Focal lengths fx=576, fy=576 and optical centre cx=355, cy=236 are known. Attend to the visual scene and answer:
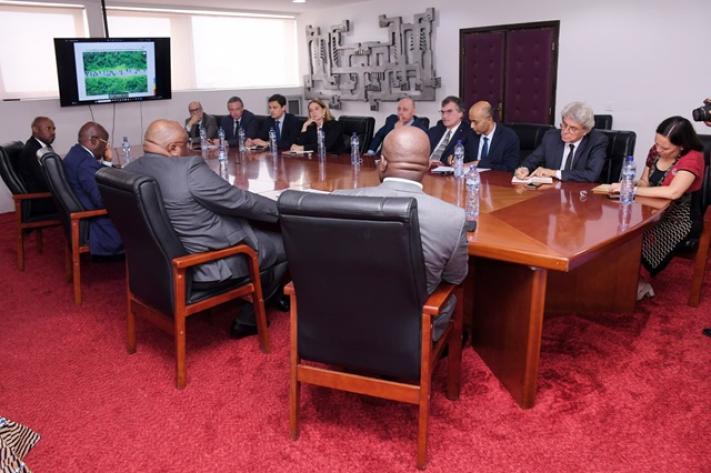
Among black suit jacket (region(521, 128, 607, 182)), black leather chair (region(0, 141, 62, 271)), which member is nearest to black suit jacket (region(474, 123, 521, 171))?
black suit jacket (region(521, 128, 607, 182))

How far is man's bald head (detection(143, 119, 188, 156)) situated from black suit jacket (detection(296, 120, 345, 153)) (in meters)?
2.72

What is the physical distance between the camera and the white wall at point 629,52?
5.42m

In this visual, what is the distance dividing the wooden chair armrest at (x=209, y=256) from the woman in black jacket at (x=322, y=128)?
2.78 metres

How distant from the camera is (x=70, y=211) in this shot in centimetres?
336

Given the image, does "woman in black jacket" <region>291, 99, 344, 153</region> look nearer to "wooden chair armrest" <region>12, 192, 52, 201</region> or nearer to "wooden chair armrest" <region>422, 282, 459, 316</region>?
"wooden chair armrest" <region>12, 192, 52, 201</region>

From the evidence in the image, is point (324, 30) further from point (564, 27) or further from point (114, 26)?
point (564, 27)

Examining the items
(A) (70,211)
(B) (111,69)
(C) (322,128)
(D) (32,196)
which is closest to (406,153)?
(A) (70,211)

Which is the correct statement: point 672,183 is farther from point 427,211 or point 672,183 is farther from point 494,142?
point 427,211

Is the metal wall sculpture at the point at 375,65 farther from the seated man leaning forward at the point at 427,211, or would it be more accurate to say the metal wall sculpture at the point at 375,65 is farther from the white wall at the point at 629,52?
the seated man leaning forward at the point at 427,211

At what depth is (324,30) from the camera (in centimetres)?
897

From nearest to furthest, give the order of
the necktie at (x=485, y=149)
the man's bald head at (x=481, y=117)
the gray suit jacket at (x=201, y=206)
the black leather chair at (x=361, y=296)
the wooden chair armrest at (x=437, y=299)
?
the black leather chair at (x=361, y=296) → the wooden chair armrest at (x=437, y=299) → the gray suit jacket at (x=201, y=206) → the man's bald head at (x=481, y=117) → the necktie at (x=485, y=149)

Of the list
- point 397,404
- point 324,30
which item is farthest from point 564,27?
point 397,404

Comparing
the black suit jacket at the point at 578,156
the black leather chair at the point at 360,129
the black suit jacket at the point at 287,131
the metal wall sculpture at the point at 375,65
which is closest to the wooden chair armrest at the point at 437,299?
the black suit jacket at the point at 578,156

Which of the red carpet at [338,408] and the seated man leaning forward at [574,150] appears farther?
the seated man leaning forward at [574,150]
